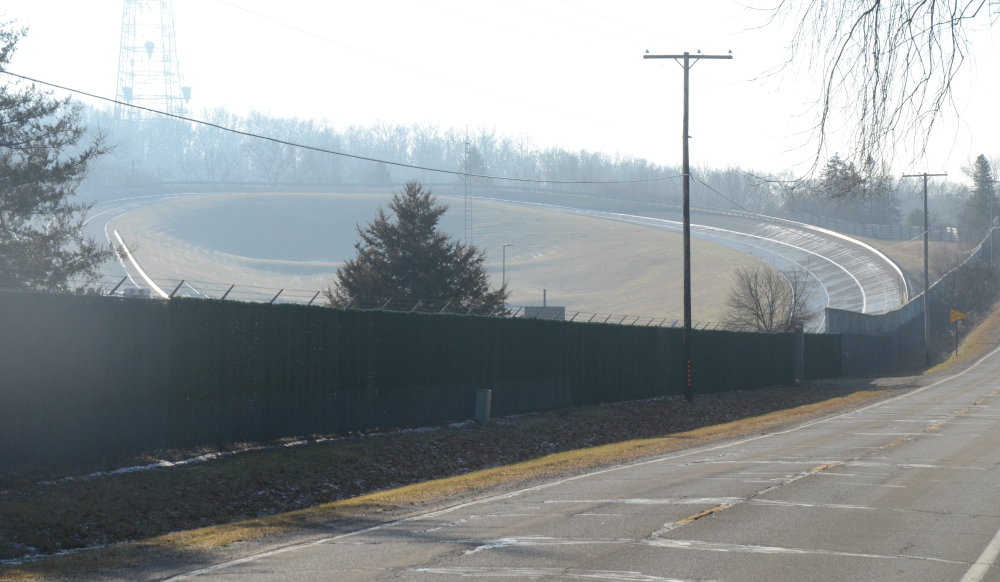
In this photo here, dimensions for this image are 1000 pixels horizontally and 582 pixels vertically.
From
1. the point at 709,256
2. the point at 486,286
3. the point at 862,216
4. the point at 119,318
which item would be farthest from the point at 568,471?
the point at 862,216

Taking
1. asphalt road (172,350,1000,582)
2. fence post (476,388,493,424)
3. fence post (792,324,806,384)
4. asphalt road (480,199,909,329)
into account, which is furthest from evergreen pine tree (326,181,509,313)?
asphalt road (480,199,909,329)

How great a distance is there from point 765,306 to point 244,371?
6467 cm

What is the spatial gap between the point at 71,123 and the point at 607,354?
1978 centimetres

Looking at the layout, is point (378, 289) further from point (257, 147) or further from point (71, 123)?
point (257, 147)

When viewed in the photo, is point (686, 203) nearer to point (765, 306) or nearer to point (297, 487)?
point (297, 487)

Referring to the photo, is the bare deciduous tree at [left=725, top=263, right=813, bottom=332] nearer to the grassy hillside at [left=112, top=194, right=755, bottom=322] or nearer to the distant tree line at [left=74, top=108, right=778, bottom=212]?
the grassy hillside at [left=112, top=194, right=755, bottom=322]

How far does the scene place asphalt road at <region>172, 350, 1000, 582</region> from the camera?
9.53 meters

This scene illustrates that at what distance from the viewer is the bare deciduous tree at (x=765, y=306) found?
76812 mm

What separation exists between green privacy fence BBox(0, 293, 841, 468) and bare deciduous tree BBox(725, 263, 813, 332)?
43.2m

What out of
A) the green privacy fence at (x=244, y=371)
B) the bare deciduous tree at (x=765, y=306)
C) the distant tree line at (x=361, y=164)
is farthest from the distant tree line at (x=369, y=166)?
the green privacy fence at (x=244, y=371)

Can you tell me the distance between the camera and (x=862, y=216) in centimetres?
15262

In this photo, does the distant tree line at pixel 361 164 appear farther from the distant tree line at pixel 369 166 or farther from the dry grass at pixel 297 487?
the dry grass at pixel 297 487

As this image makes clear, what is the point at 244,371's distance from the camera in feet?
67.8

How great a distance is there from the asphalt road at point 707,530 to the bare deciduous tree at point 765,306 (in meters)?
57.5
